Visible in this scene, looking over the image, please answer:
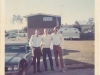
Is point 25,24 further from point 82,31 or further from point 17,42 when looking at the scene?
Answer: point 82,31

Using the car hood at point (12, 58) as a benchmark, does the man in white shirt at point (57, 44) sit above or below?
above

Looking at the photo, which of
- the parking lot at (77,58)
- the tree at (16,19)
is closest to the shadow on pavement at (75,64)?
the parking lot at (77,58)

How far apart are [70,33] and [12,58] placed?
21.2 inches

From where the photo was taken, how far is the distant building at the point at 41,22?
225 cm

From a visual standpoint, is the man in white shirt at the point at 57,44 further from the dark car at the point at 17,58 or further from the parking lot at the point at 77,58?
the dark car at the point at 17,58

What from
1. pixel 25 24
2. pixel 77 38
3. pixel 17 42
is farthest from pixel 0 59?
pixel 77 38

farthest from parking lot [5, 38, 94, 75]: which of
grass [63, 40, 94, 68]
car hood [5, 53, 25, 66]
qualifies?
car hood [5, 53, 25, 66]

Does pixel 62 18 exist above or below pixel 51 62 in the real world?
above

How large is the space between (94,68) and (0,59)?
0.80 meters

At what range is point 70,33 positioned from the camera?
7.47 feet

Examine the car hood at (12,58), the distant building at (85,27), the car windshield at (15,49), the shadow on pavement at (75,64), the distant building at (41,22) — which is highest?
the distant building at (41,22)

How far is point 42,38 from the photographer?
7.45 ft

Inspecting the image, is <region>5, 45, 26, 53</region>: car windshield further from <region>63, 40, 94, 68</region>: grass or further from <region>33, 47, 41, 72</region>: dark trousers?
<region>63, 40, 94, 68</region>: grass

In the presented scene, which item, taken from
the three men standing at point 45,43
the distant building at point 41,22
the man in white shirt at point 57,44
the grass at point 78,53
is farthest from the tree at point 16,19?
the grass at point 78,53
